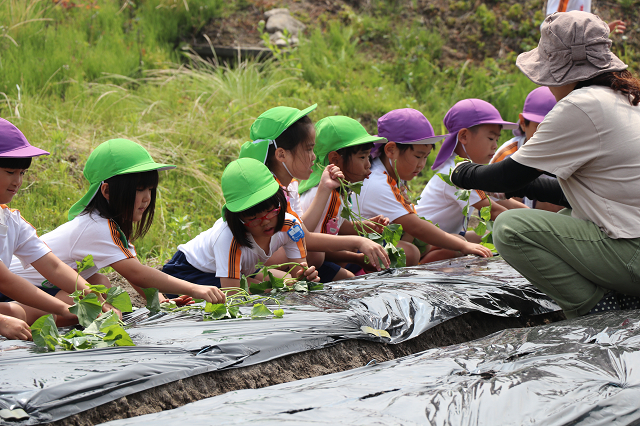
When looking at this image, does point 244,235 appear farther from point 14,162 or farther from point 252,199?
point 14,162

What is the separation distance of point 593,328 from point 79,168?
4.24 m

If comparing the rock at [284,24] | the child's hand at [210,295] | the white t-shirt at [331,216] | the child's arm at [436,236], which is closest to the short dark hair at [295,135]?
the white t-shirt at [331,216]

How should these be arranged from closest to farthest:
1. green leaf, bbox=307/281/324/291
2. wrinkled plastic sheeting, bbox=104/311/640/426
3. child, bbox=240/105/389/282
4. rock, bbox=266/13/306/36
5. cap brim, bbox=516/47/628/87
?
wrinkled plastic sheeting, bbox=104/311/640/426 → cap brim, bbox=516/47/628/87 → green leaf, bbox=307/281/324/291 → child, bbox=240/105/389/282 → rock, bbox=266/13/306/36

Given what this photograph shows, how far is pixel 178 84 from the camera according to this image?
6578 millimetres

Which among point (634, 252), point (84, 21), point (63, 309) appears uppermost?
point (84, 21)

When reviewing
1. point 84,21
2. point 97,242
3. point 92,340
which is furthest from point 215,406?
point 84,21

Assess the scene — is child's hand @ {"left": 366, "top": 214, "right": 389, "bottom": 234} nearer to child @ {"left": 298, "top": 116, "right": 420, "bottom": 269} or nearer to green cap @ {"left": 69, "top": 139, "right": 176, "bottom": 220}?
child @ {"left": 298, "top": 116, "right": 420, "bottom": 269}

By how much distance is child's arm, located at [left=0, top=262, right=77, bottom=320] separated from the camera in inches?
89.5

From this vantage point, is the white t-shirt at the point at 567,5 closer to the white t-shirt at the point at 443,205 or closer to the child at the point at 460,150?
the child at the point at 460,150

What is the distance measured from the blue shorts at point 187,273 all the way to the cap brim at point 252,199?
1.53 feet

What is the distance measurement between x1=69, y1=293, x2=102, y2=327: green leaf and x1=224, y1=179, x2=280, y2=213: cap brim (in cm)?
84

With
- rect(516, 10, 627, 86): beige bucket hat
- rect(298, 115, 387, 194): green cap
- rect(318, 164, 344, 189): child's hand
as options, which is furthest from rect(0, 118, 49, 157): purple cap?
rect(516, 10, 627, 86): beige bucket hat

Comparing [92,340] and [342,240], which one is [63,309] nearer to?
[92,340]

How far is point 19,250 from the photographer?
247 cm
